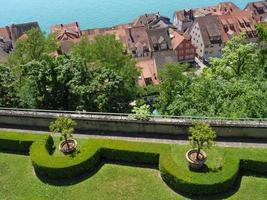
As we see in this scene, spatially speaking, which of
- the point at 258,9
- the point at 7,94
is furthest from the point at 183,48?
the point at 7,94

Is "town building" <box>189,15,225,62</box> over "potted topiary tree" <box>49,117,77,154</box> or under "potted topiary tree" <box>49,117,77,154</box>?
under

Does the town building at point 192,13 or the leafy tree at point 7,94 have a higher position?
the leafy tree at point 7,94

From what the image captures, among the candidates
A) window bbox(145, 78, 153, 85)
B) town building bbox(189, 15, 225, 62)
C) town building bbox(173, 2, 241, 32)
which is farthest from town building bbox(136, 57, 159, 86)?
town building bbox(173, 2, 241, 32)

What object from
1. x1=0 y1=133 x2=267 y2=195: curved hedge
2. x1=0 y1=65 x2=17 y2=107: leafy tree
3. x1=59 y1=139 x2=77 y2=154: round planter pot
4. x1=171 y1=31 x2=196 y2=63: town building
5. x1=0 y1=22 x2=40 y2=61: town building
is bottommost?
x1=171 y1=31 x2=196 y2=63: town building

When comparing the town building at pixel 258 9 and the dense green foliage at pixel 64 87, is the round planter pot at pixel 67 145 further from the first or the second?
the town building at pixel 258 9

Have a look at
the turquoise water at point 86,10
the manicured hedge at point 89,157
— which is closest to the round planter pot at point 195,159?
the manicured hedge at point 89,157

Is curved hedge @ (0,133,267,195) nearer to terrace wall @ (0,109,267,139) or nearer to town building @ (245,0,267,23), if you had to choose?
terrace wall @ (0,109,267,139)

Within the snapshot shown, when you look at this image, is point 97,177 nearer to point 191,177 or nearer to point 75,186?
point 75,186

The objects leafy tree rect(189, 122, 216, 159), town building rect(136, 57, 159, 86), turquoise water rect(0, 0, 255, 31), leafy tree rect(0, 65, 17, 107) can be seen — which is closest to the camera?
leafy tree rect(189, 122, 216, 159)
